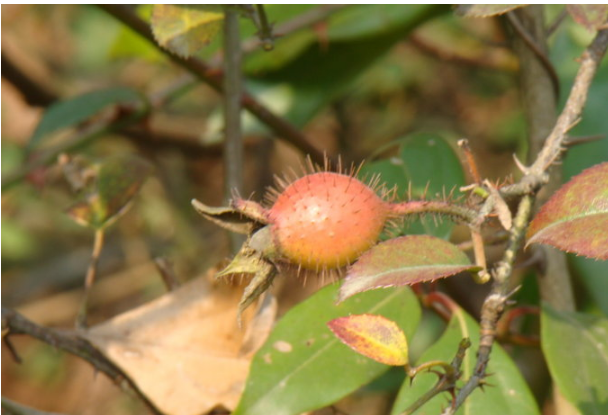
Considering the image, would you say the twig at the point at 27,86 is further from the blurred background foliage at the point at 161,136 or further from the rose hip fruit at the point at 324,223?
the rose hip fruit at the point at 324,223

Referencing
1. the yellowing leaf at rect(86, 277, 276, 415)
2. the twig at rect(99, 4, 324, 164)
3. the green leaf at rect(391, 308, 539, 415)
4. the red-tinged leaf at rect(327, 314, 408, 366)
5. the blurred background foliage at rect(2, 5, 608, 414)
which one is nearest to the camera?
the red-tinged leaf at rect(327, 314, 408, 366)

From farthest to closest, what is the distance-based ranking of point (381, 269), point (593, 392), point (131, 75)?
point (131, 75)
point (593, 392)
point (381, 269)

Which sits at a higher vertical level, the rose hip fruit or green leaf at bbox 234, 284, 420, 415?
the rose hip fruit

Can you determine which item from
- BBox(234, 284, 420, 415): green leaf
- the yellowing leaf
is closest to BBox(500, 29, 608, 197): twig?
BBox(234, 284, 420, 415): green leaf

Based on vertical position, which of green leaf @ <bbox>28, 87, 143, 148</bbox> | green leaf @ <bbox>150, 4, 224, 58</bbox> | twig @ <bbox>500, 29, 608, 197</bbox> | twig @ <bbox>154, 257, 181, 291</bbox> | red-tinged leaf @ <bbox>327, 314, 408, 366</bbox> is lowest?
twig @ <bbox>154, 257, 181, 291</bbox>

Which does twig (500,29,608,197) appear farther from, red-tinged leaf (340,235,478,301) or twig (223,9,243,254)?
twig (223,9,243,254)

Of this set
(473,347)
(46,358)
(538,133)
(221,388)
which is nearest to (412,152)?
(538,133)

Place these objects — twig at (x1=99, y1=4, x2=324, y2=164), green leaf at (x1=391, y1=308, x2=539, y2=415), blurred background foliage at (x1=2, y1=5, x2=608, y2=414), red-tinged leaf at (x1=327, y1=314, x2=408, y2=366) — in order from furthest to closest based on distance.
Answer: blurred background foliage at (x1=2, y1=5, x2=608, y2=414), twig at (x1=99, y1=4, x2=324, y2=164), green leaf at (x1=391, y1=308, x2=539, y2=415), red-tinged leaf at (x1=327, y1=314, x2=408, y2=366)

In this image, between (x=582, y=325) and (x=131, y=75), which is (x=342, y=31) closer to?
(x=582, y=325)
